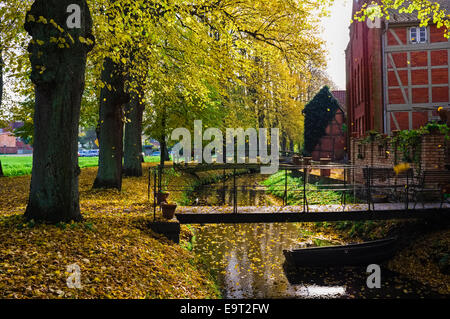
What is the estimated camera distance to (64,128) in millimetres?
7027

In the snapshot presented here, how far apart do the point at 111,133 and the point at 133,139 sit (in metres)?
5.89

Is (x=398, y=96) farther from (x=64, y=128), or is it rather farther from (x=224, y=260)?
(x=64, y=128)

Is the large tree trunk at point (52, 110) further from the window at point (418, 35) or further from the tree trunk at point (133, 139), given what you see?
the window at point (418, 35)

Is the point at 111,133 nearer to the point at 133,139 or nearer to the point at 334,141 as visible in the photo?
the point at 133,139

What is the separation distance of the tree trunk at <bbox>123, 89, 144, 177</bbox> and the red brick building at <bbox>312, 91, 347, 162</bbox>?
2234cm

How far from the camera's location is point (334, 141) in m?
36.7

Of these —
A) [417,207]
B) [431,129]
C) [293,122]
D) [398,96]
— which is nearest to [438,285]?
[417,207]

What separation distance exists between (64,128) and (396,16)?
20.6 m

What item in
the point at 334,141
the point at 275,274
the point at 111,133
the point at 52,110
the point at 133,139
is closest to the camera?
the point at 52,110

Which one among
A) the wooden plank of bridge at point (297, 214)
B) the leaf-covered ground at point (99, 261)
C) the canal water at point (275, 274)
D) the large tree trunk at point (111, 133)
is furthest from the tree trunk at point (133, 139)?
the leaf-covered ground at point (99, 261)

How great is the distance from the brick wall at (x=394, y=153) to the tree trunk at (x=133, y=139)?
39.3 ft

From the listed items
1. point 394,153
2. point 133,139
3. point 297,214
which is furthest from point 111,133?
point 394,153
